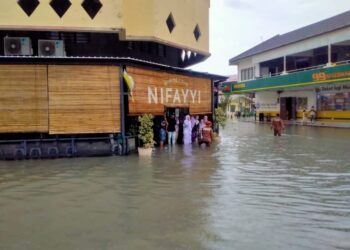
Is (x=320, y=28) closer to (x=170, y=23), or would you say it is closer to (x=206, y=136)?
(x=170, y=23)

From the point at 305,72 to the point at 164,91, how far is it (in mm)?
21591

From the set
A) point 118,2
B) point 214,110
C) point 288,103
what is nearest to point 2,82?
point 118,2

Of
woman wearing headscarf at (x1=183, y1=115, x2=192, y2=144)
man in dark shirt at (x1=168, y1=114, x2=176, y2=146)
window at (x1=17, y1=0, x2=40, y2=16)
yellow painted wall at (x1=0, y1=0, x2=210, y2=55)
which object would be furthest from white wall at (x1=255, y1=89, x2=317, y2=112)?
window at (x1=17, y1=0, x2=40, y2=16)

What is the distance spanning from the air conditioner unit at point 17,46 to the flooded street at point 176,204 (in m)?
5.09

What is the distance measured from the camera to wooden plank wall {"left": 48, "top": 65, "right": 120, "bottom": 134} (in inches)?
579

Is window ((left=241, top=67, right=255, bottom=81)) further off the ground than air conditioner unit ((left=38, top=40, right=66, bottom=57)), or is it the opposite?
window ((left=241, top=67, right=255, bottom=81))

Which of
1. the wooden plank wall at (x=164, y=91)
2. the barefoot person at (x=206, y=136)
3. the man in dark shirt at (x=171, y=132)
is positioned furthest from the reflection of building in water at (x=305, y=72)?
the man in dark shirt at (x=171, y=132)

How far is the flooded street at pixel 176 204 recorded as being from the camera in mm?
5605

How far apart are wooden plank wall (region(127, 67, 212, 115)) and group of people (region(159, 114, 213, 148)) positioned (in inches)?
26.5

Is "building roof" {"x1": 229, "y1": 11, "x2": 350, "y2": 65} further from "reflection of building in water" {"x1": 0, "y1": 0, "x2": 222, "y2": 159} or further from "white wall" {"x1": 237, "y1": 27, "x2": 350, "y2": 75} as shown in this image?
"reflection of building in water" {"x1": 0, "y1": 0, "x2": 222, "y2": 159}

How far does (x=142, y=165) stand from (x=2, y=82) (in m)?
5.87

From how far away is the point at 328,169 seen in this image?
11.8 meters

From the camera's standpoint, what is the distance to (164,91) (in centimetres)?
1800

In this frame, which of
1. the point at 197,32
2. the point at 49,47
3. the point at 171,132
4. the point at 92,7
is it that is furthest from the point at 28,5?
the point at 197,32
